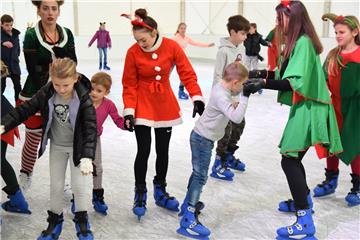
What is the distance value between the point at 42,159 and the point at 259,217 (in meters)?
2.22

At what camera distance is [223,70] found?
12.2 ft

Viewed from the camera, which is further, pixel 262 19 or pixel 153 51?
pixel 262 19

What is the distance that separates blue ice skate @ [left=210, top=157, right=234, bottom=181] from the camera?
386cm

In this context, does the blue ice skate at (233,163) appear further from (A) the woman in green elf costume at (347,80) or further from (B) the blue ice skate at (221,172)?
(A) the woman in green elf costume at (347,80)

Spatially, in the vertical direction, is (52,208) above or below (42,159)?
above

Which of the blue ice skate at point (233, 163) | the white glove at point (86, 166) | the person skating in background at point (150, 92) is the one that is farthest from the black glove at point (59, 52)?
the blue ice skate at point (233, 163)

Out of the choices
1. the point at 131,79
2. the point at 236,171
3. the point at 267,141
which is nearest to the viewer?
the point at 131,79

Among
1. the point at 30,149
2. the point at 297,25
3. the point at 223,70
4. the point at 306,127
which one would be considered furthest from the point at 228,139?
the point at 30,149

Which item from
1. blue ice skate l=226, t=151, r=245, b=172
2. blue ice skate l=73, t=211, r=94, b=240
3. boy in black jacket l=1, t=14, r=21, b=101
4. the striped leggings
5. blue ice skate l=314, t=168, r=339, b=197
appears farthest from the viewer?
boy in black jacket l=1, t=14, r=21, b=101

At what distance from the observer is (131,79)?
3020mm

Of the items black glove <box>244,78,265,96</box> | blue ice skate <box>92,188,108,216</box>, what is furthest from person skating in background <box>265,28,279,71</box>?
blue ice skate <box>92,188,108,216</box>

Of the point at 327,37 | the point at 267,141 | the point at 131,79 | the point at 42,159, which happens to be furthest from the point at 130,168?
the point at 327,37

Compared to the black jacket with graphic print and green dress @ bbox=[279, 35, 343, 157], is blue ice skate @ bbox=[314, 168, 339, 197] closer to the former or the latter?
green dress @ bbox=[279, 35, 343, 157]

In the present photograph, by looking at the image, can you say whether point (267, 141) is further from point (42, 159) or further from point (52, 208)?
point (52, 208)
